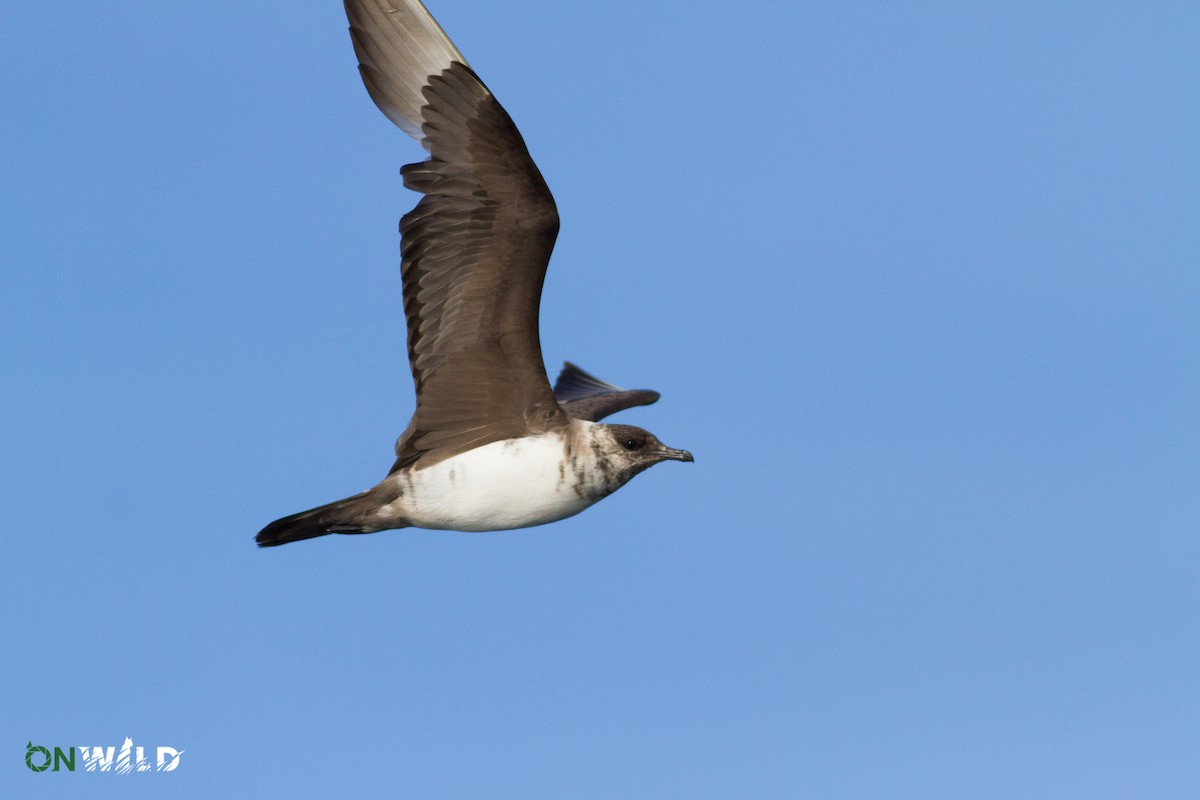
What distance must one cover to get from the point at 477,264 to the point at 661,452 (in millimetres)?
1856

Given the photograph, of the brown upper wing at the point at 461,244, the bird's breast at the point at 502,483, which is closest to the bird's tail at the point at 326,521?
the bird's breast at the point at 502,483

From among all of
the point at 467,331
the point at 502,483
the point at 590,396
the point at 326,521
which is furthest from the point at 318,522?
the point at 590,396

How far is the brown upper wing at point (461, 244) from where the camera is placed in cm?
1255

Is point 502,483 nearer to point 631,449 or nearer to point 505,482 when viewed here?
point 505,482

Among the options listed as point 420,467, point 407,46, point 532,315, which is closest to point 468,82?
point 407,46

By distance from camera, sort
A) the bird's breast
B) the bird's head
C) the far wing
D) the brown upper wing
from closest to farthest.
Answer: the brown upper wing → the bird's breast → the bird's head → the far wing

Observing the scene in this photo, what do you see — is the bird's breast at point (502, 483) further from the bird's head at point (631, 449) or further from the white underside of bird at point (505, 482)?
the bird's head at point (631, 449)

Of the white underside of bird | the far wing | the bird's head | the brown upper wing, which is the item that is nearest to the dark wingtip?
the white underside of bird

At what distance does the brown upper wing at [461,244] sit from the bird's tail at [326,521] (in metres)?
0.48

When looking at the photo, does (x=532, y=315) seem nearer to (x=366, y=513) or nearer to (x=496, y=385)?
Result: (x=496, y=385)

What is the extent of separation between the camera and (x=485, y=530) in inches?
522

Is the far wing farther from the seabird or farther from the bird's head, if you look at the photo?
the seabird

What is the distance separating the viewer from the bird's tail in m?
13.1

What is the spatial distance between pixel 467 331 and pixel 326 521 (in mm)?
1561
